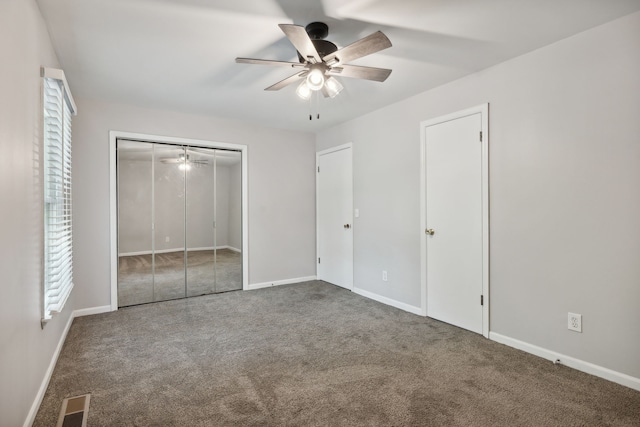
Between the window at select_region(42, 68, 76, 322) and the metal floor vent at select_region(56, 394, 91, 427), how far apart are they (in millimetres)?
578

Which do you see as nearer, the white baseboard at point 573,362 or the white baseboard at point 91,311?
the white baseboard at point 573,362

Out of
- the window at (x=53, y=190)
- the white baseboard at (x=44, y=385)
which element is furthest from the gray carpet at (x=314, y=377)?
the window at (x=53, y=190)

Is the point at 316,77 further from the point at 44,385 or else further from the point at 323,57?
the point at 44,385

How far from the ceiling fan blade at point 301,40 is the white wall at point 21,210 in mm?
1321

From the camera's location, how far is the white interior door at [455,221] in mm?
3107

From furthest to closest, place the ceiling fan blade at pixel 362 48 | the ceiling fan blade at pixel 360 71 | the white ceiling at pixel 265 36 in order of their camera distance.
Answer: the ceiling fan blade at pixel 360 71 → the white ceiling at pixel 265 36 → the ceiling fan blade at pixel 362 48

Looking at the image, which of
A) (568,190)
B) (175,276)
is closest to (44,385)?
(175,276)

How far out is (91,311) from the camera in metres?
3.78

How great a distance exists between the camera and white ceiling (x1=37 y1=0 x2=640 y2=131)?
206cm

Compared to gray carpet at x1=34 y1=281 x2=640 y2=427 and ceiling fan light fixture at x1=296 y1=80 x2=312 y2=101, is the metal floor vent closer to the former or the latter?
gray carpet at x1=34 y1=281 x2=640 y2=427

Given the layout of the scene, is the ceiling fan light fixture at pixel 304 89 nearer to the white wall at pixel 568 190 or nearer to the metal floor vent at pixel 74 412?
the white wall at pixel 568 190

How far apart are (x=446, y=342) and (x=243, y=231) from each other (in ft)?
10.1

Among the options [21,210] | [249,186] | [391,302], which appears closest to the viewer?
[21,210]

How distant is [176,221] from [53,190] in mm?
1889
